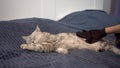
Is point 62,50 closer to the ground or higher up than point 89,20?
closer to the ground

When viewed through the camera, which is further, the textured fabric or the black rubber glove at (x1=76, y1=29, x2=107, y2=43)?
the textured fabric

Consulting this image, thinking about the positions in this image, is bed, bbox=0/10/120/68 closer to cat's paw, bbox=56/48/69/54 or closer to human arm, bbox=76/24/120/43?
cat's paw, bbox=56/48/69/54

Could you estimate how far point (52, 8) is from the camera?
256cm

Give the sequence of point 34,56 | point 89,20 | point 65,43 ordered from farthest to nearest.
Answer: point 89,20, point 65,43, point 34,56

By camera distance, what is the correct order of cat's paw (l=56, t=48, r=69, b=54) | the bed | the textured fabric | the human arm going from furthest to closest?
the textured fabric, the human arm, cat's paw (l=56, t=48, r=69, b=54), the bed

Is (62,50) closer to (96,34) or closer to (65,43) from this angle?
(65,43)

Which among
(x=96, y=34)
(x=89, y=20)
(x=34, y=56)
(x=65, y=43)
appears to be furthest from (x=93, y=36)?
(x=89, y=20)

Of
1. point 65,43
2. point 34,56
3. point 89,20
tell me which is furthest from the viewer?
point 89,20

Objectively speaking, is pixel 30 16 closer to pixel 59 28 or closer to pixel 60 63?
pixel 59 28

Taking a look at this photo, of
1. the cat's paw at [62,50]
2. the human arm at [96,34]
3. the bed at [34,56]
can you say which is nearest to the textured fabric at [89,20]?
the bed at [34,56]

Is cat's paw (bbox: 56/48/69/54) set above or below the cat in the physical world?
below

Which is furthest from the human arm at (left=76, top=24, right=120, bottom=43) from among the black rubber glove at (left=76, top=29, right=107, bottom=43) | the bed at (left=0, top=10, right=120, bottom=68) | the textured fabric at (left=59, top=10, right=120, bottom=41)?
the textured fabric at (left=59, top=10, right=120, bottom=41)

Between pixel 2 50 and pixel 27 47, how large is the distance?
178 mm

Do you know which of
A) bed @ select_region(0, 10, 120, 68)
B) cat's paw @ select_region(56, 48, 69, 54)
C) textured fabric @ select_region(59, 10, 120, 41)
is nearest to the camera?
bed @ select_region(0, 10, 120, 68)
